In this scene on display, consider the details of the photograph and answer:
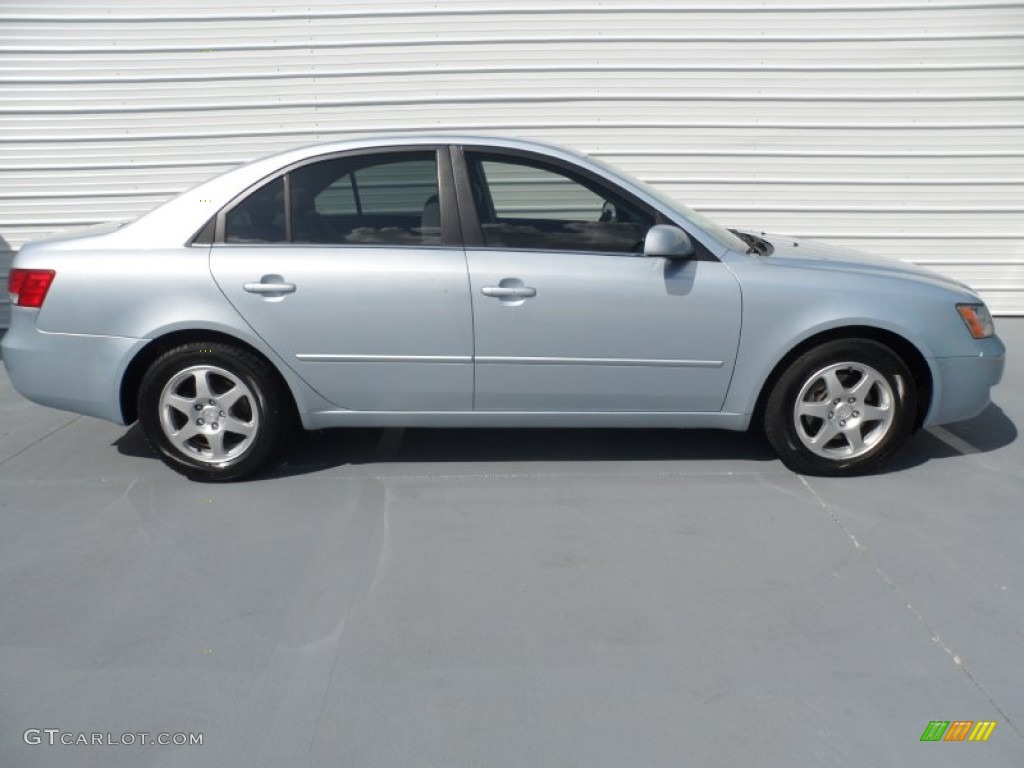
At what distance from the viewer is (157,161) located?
22.6 ft

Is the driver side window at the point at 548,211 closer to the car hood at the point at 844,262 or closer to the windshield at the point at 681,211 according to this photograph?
the windshield at the point at 681,211

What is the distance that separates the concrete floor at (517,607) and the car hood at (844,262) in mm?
882

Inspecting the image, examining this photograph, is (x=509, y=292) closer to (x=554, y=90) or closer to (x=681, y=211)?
(x=681, y=211)

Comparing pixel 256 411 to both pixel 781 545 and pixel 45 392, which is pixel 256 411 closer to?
pixel 45 392

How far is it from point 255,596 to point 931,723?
7.11 ft

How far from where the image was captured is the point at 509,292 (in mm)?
3973

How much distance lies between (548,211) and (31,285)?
229 centimetres

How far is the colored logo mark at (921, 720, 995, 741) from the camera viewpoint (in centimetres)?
254

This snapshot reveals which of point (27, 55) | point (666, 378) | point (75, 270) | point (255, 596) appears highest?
point (27, 55)

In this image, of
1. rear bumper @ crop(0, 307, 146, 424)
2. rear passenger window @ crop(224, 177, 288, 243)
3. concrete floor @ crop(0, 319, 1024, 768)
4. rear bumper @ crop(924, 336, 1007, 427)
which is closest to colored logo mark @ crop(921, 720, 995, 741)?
concrete floor @ crop(0, 319, 1024, 768)

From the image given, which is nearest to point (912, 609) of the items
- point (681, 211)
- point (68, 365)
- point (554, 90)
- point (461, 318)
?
point (681, 211)

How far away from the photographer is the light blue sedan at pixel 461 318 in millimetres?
4004

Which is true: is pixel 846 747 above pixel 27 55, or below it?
below

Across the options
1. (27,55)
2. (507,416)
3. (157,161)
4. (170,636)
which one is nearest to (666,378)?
(507,416)
